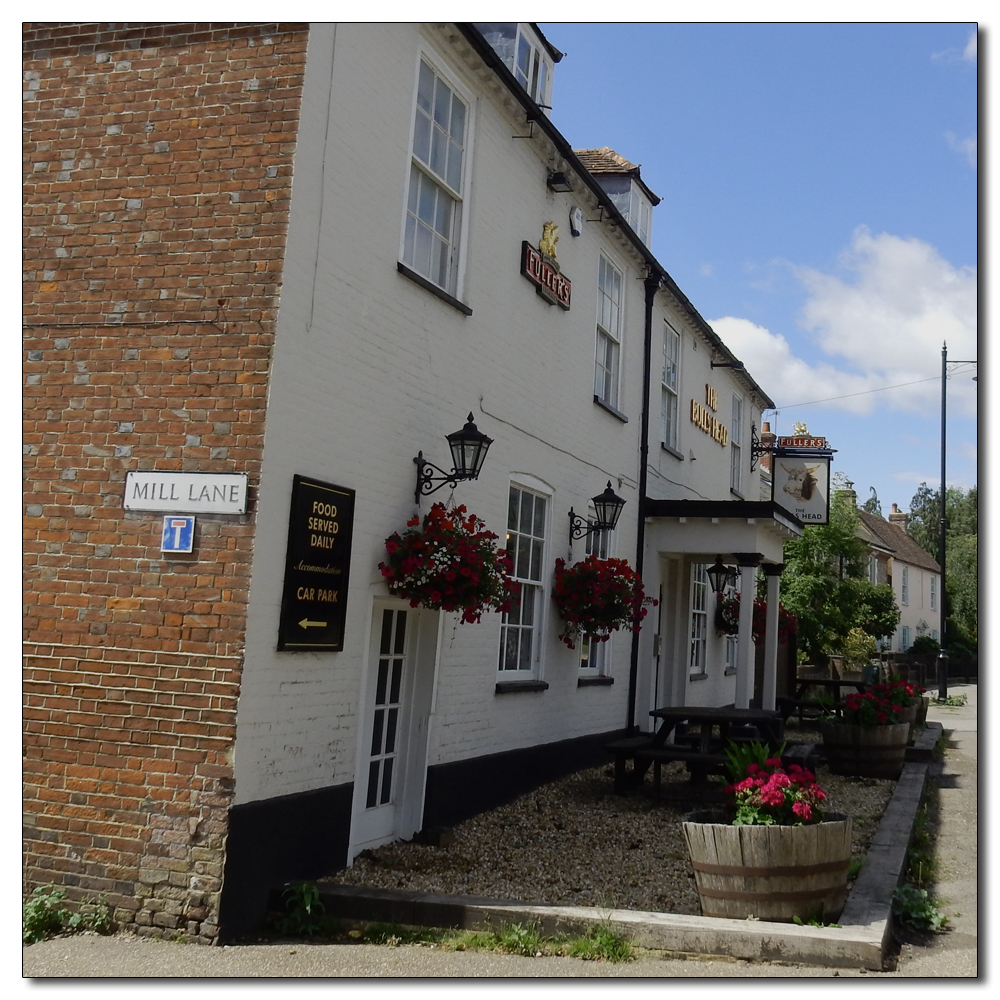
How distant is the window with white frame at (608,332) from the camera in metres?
12.4

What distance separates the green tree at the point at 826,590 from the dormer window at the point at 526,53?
A: 1376cm

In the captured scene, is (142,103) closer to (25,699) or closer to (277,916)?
(25,699)

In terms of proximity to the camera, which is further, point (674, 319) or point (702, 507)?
point (674, 319)

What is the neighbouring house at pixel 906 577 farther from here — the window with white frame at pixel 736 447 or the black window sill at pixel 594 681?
the black window sill at pixel 594 681

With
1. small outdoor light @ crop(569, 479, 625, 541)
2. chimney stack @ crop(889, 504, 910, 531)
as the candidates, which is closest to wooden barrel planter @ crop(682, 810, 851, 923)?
small outdoor light @ crop(569, 479, 625, 541)

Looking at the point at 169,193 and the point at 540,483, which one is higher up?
the point at 169,193

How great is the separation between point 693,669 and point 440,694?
8887 mm

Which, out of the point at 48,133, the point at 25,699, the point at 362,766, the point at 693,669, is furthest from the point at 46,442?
the point at 693,669

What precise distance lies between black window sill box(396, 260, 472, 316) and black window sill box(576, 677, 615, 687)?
15.6ft

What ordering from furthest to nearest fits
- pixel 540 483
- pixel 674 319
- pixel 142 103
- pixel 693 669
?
pixel 693 669
pixel 674 319
pixel 540 483
pixel 142 103

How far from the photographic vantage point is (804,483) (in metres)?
18.7

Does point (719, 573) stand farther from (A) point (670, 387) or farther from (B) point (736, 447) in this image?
(B) point (736, 447)

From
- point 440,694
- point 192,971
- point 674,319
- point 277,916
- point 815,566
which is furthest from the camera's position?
point 815,566

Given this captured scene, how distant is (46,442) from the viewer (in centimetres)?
643
